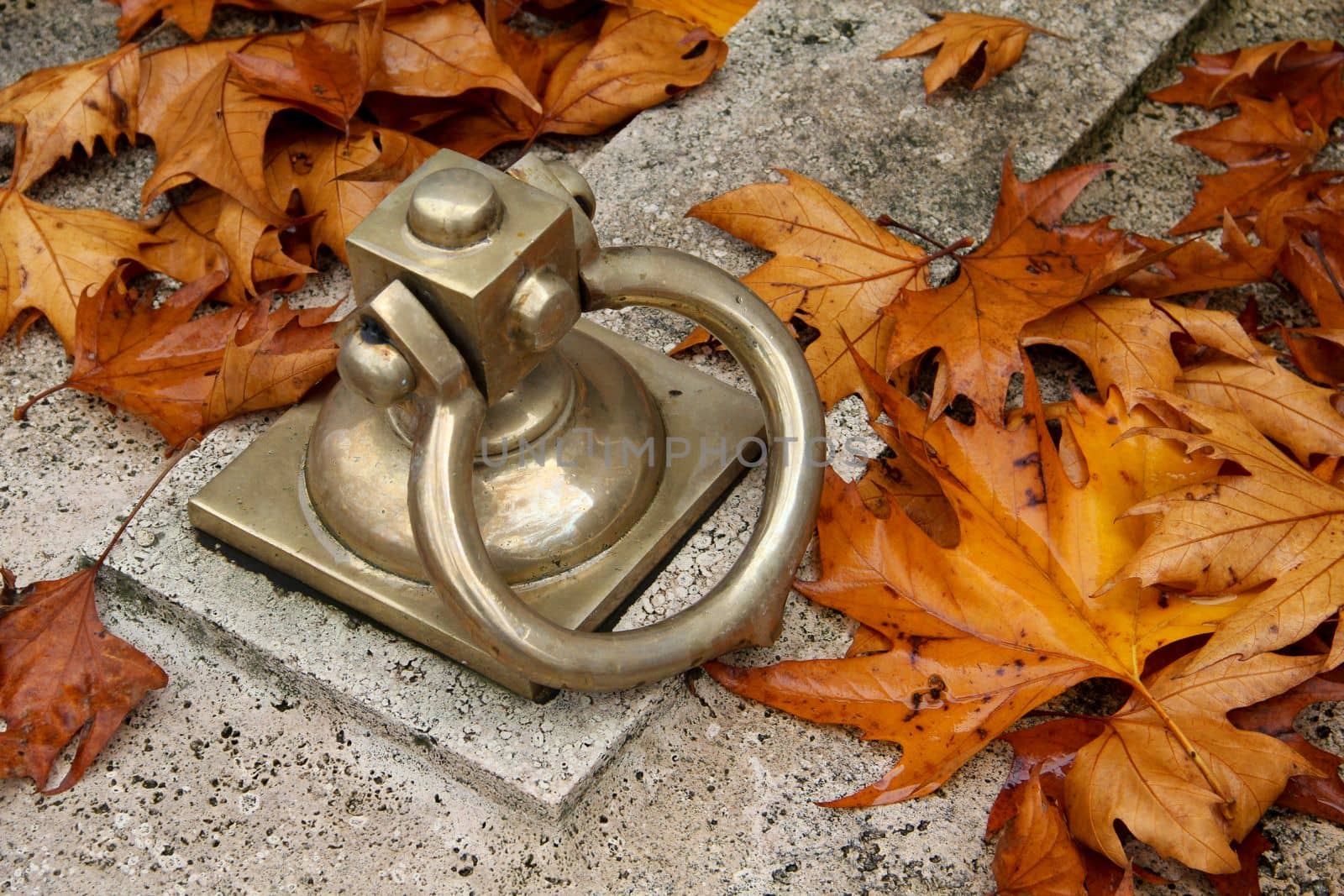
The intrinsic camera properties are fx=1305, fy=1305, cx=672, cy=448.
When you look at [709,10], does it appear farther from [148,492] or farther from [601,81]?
[148,492]

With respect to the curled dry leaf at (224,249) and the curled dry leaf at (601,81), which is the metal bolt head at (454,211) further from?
the curled dry leaf at (601,81)

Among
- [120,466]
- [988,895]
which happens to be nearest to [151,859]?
[120,466]

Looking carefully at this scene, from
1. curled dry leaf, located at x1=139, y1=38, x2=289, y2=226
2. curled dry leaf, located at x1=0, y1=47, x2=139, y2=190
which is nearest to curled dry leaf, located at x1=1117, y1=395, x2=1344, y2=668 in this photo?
curled dry leaf, located at x1=139, y1=38, x2=289, y2=226

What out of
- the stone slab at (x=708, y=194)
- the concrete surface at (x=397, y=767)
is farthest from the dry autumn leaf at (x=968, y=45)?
the concrete surface at (x=397, y=767)

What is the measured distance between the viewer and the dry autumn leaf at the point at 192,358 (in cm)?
140

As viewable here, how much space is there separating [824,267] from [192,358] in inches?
28.4

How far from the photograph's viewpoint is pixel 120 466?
1.45 m

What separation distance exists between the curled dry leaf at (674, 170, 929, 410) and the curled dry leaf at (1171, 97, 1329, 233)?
470 mm

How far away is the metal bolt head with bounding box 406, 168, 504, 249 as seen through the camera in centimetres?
98

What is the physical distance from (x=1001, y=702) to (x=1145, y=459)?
0.31m

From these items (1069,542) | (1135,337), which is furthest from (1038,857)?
(1135,337)

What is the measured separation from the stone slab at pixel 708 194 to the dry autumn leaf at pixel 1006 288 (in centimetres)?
9

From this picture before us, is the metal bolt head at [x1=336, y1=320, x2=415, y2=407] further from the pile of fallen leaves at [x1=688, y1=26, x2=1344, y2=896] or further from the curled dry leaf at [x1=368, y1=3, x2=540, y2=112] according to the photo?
the curled dry leaf at [x1=368, y1=3, x2=540, y2=112]

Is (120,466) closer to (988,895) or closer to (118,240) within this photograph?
(118,240)
